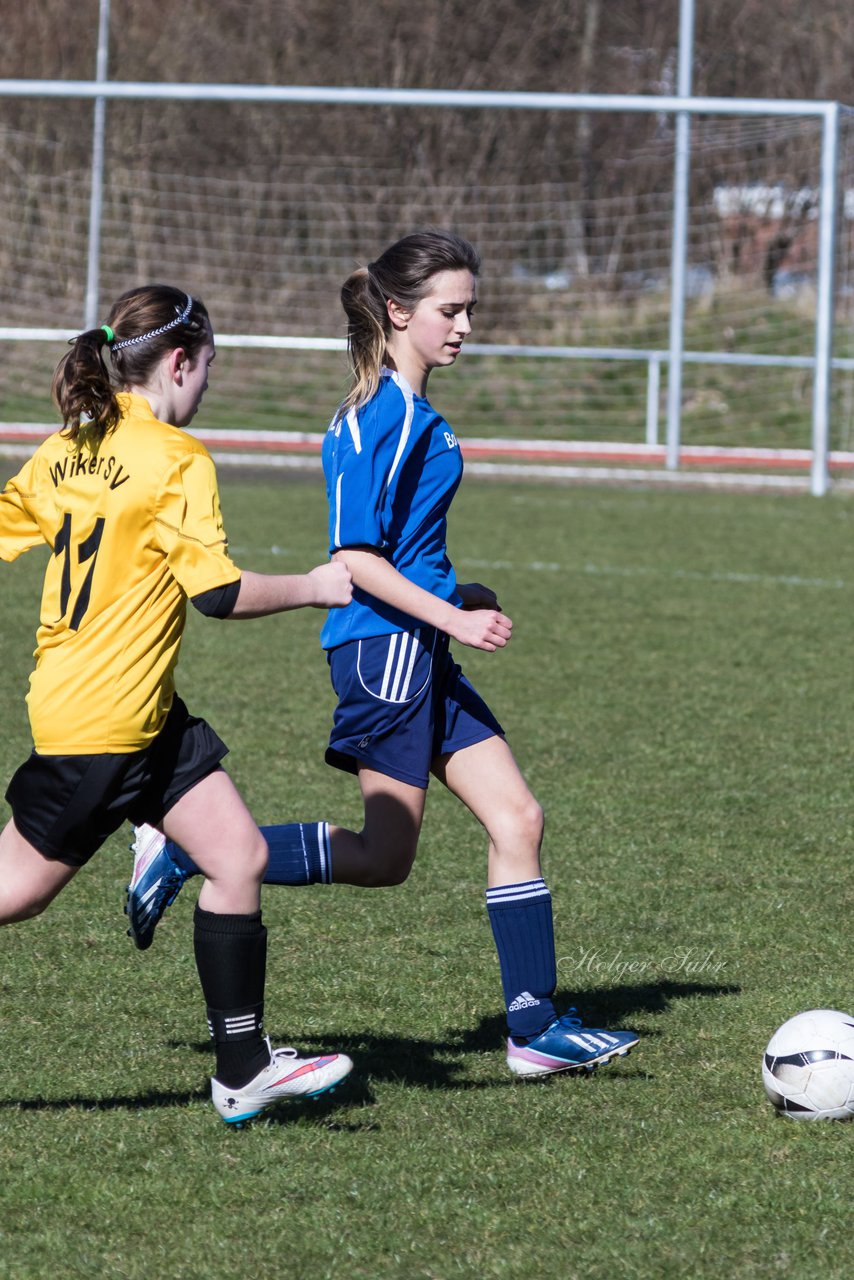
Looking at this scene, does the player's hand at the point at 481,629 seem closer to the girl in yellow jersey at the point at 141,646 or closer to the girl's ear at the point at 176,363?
the girl in yellow jersey at the point at 141,646

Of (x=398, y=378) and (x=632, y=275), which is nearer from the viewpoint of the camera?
(x=398, y=378)

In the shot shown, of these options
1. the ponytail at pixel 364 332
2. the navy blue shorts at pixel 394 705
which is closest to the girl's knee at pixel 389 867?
the navy blue shorts at pixel 394 705

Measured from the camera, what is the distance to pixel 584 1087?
3602 millimetres

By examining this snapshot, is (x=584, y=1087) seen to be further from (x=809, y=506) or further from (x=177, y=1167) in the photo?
(x=809, y=506)

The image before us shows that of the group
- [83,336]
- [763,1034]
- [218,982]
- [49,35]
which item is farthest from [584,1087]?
[49,35]

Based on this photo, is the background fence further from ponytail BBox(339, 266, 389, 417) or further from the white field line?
ponytail BBox(339, 266, 389, 417)

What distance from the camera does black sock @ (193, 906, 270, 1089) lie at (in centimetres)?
323

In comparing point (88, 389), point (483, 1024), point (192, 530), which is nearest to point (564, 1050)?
point (483, 1024)

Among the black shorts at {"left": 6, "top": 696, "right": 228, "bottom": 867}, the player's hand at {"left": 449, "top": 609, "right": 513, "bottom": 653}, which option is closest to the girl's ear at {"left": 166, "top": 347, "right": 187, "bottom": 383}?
the black shorts at {"left": 6, "top": 696, "right": 228, "bottom": 867}

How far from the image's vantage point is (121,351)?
3264 millimetres

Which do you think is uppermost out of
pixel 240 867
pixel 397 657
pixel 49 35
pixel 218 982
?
pixel 49 35

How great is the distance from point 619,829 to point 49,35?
68.1 feet

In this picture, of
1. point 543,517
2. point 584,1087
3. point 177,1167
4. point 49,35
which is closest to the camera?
point 177,1167

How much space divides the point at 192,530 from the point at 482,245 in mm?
18228
